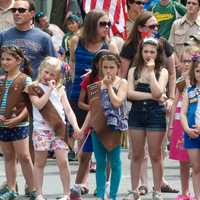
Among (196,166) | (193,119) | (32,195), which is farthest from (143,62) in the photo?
(32,195)

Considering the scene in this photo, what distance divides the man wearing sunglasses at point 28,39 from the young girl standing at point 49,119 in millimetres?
932

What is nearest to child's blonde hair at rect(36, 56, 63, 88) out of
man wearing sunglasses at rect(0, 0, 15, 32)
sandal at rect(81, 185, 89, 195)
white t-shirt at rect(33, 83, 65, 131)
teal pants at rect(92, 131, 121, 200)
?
white t-shirt at rect(33, 83, 65, 131)

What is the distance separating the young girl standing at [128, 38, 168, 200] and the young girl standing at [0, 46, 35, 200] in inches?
42.4

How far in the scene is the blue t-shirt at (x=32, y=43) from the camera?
40.5ft

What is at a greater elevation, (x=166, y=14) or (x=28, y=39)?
(x=166, y=14)

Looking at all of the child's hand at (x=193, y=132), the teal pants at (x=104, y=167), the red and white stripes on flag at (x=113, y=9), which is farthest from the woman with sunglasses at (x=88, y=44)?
the red and white stripes on flag at (x=113, y=9)

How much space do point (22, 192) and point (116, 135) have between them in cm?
161

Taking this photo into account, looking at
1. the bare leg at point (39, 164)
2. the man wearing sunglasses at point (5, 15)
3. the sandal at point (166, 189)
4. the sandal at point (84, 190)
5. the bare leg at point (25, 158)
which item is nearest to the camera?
the bare leg at point (39, 164)

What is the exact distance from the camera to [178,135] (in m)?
11.9

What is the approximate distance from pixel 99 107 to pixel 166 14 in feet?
19.8

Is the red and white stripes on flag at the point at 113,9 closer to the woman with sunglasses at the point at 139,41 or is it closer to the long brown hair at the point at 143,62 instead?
the woman with sunglasses at the point at 139,41

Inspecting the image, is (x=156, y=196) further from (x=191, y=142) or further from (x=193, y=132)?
(x=193, y=132)

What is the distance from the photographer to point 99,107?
11.4 m

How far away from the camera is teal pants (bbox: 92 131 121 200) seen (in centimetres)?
1139
